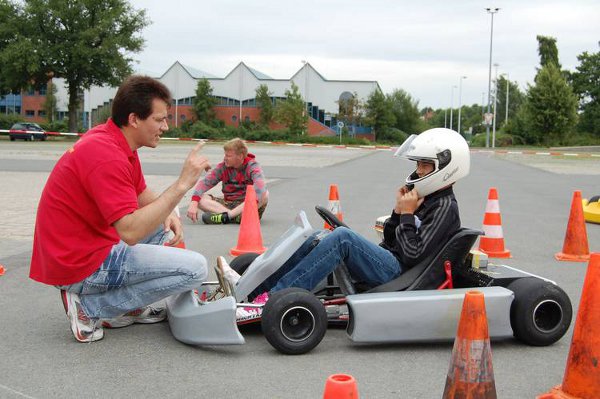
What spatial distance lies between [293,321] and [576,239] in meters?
4.63

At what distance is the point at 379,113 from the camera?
85.1m

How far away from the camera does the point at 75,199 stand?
429 cm

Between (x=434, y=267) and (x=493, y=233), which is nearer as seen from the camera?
(x=434, y=267)

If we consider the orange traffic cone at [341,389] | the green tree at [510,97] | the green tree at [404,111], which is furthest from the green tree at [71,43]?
the green tree at [510,97]

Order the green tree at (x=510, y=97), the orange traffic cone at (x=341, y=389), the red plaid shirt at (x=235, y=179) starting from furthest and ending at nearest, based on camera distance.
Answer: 1. the green tree at (x=510, y=97)
2. the red plaid shirt at (x=235, y=179)
3. the orange traffic cone at (x=341, y=389)

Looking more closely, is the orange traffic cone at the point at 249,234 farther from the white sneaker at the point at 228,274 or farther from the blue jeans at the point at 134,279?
the blue jeans at the point at 134,279

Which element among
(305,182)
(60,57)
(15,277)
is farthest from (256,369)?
(60,57)

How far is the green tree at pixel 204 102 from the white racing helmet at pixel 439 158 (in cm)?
8204

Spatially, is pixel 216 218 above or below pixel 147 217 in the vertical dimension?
below

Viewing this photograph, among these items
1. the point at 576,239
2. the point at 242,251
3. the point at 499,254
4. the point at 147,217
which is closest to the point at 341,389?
the point at 147,217

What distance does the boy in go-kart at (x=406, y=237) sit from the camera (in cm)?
456

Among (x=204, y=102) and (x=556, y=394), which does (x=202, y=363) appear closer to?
(x=556, y=394)

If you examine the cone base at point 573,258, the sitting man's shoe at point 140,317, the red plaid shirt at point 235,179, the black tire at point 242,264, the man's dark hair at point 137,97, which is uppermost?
the man's dark hair at point 137,97

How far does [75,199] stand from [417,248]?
2.17 m
